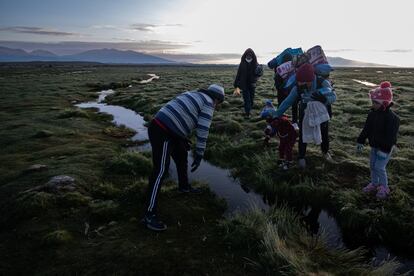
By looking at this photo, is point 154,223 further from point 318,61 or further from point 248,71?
point 248,71

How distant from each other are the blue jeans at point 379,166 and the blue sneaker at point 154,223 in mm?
4878

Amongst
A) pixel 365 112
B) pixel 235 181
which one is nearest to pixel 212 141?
pixel 235 181

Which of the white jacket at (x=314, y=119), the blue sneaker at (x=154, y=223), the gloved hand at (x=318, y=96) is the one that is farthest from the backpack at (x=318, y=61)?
the blue sneaker at (x=154, y=223)

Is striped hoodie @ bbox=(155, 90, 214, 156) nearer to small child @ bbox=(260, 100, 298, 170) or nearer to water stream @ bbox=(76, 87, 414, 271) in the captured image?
water stream @ bbox=(76, 87, 414, 271)

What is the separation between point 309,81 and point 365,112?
40.3 ft

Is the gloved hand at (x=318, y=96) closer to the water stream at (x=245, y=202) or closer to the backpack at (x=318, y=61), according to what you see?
the backpack at (x=318, y=61)

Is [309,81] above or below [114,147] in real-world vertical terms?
above

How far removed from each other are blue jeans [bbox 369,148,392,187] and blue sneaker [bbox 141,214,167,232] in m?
4.88

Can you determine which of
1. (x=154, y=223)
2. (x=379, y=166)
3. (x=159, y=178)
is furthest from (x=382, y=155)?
(x=154, y=223)

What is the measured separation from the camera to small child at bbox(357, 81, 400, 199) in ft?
22.5

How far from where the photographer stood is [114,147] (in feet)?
43.2

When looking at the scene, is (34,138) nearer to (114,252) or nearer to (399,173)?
(114,252)

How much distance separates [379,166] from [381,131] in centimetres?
81

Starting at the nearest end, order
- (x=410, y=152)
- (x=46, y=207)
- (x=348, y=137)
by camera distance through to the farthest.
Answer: (x=46, y=207), (x=410, y=152), (x=348, y=137)
